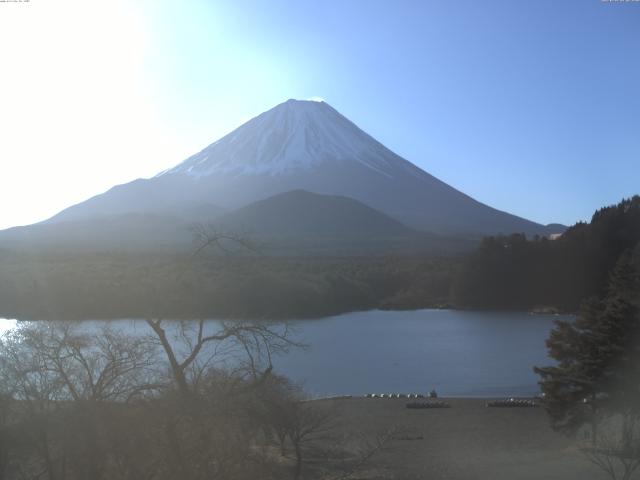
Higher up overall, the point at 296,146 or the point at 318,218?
the point at 296,146

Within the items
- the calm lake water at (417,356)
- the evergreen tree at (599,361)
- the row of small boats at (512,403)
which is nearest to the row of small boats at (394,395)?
Result: the calm lake water at (417,356)

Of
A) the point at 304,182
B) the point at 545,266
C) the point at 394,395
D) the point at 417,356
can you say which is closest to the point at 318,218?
the point at 304,182

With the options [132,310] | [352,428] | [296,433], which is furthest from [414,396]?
[132,310]

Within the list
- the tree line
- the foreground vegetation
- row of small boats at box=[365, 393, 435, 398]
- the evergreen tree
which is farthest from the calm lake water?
the foreground vegetation

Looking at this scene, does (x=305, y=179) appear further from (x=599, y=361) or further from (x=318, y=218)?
(x=599, y=361)

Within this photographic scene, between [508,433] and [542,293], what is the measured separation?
23.9 meters

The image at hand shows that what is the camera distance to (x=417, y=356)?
20188 millimetres

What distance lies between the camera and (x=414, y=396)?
15383mm

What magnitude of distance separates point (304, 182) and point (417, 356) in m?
47.1

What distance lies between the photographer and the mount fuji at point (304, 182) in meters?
58.6

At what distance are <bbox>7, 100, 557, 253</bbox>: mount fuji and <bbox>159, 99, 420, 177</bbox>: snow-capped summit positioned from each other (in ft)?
0.31

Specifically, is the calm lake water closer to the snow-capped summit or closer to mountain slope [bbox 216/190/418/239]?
mountain slope [bbox 216/190/418/239]

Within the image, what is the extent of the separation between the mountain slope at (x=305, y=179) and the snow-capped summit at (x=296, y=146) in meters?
0.09

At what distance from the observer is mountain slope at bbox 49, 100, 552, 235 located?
60.6 meters
